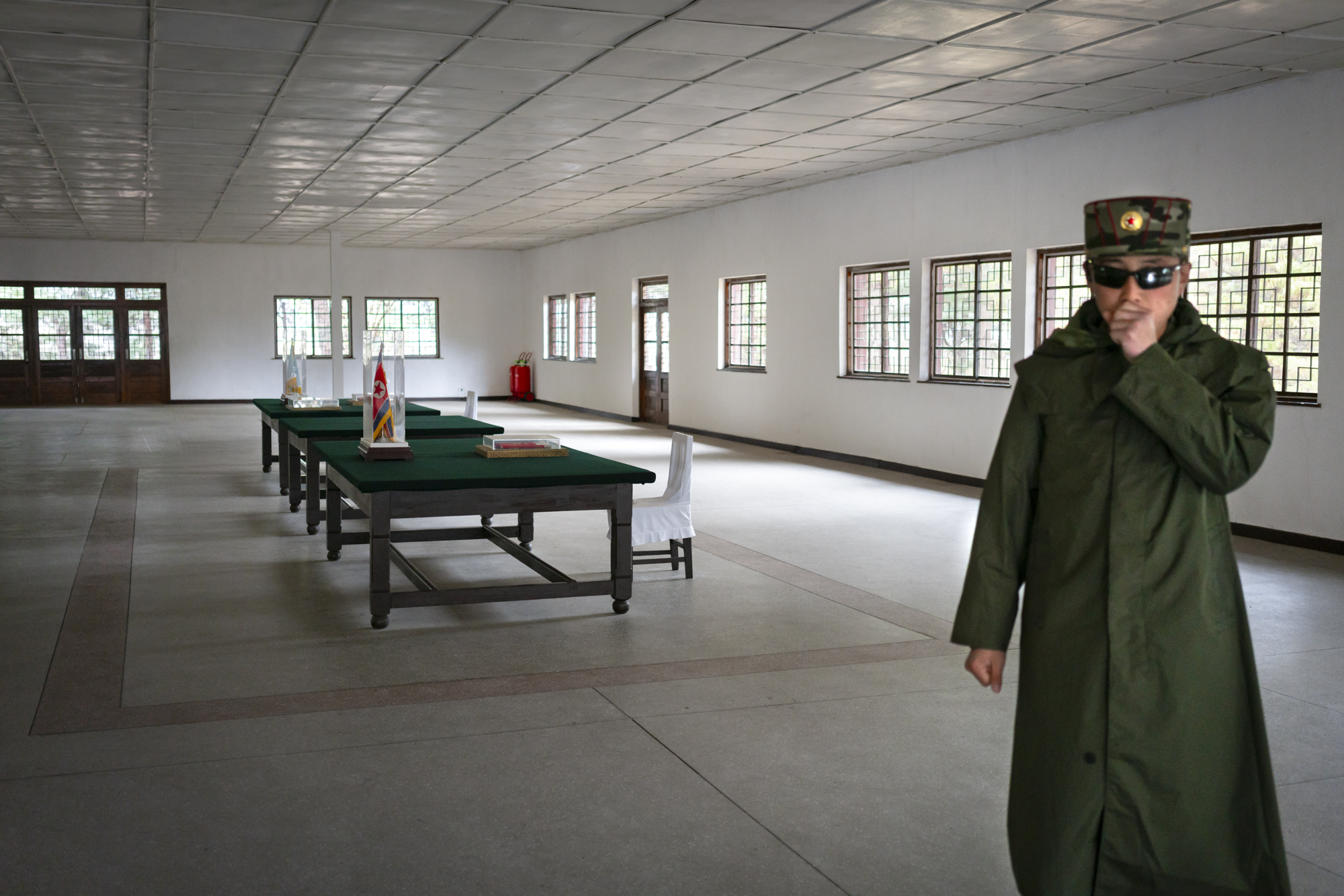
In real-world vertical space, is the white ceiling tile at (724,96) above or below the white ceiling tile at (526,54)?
below

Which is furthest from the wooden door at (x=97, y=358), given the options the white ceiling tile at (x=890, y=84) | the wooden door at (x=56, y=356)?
the white ceiling tile at (x=890, y=84)

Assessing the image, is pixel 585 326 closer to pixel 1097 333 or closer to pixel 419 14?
pixel 419 14

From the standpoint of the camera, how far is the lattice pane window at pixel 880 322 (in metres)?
11.3

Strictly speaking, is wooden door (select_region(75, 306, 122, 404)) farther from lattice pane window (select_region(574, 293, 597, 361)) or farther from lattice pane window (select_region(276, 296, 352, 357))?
lattice pane window (select_region(574, 293, 597, 361))

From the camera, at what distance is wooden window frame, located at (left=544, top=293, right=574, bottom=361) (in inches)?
794

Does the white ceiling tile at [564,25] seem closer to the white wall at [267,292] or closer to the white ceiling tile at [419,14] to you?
the white ceiling tile at [419,14]

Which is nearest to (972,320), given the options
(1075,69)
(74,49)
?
(1075,69)

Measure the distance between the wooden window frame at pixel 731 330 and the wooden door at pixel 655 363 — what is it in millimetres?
1819

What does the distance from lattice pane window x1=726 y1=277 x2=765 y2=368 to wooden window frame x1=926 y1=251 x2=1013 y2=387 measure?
323cm

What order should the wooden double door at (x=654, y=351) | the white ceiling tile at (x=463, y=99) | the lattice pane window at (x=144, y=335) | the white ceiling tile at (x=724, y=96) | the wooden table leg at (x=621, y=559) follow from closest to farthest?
1. the wooden table leg at (x=621, y=559)
2. the white ceiling tile at (x=724, y=96)
3. the white ceiling tile at (x=463, y=99)
4. the wooden double door at (x=654, y=351)
5. the lattice pane window at (x=144, y=335)

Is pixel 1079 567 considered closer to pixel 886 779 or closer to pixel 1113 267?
pixel 1113 267

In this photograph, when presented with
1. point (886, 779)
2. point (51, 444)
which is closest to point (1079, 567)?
point (886, 779)

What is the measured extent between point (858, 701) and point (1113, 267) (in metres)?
2.45

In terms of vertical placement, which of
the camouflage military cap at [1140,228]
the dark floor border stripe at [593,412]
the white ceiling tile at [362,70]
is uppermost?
the white ceiling tile at [362,70]
